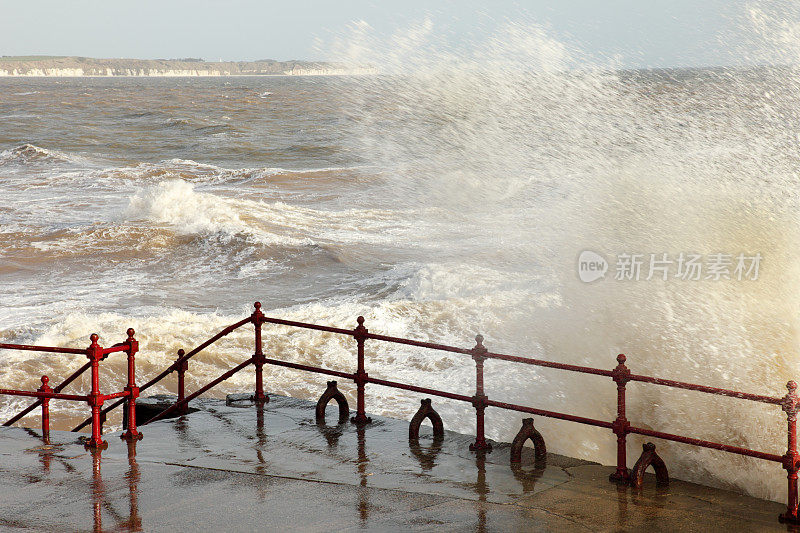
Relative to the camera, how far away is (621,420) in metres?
5.55

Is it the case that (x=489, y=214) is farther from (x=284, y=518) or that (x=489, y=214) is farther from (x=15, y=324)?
(x=284, y=518)

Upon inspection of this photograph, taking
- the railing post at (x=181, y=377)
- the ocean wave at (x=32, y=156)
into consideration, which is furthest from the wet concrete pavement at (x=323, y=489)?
the ocean wave at (x=32, y=156)

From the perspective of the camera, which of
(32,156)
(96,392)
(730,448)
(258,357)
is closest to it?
(730,448)

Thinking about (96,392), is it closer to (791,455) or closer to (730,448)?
(730,448)

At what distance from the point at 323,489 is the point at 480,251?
47.5 feet

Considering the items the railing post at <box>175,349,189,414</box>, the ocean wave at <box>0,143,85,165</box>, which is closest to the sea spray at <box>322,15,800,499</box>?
the railing post at <box>175,349,189,414</box>

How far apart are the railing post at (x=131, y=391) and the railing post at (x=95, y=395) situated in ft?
0.71

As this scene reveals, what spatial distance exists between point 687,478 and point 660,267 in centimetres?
548

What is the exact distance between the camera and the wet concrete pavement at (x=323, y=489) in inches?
195

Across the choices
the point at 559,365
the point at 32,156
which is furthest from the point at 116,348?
the point at 32,156

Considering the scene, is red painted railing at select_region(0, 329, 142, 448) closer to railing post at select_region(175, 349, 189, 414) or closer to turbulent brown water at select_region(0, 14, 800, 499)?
railing post at select_region(175, 349, 189, 414)

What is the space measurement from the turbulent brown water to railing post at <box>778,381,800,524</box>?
3.60 feet

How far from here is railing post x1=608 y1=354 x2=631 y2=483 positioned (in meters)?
5.49

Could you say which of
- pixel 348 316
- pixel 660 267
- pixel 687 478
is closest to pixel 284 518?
pixel 687 478
